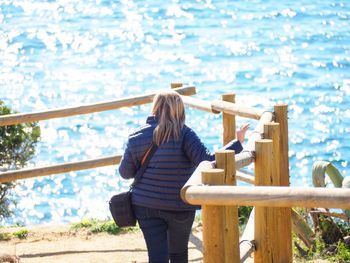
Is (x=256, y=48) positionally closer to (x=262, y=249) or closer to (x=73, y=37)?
(x=73, y=37)

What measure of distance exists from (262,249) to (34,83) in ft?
58.7

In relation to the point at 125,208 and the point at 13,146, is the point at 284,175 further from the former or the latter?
the point at 13,146

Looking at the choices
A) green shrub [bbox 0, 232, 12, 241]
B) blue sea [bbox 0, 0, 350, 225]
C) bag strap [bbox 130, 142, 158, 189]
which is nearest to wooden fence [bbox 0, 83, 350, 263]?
bag strap [bbox 130, 142, 158, 189]

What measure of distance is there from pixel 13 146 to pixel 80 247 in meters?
2.03

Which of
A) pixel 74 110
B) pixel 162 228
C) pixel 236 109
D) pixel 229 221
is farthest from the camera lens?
pixel 74 110

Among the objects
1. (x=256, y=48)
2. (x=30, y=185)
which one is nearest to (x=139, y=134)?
(x=30, y=185)

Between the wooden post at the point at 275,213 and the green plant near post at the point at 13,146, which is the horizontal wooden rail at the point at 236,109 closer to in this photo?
the wooden post at the point at 275,213

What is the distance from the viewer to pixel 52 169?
9.41 meters

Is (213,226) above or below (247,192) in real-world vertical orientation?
below

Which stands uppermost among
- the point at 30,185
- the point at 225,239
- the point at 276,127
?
the point at 276,127

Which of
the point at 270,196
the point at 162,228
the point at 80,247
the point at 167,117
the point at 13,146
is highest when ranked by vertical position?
the point at 167,117

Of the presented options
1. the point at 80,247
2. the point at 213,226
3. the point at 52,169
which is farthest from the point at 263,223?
the point at 52,169

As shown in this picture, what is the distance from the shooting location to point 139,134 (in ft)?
20.8

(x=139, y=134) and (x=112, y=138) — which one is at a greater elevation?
(x=139, y=134)
